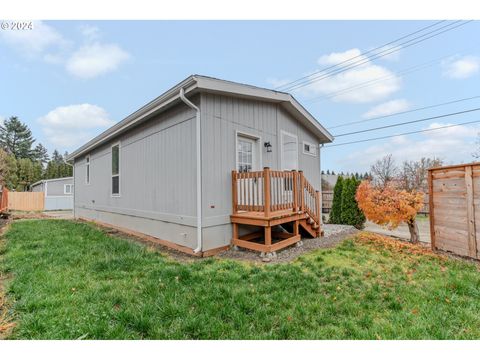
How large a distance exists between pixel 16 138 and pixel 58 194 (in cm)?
2269

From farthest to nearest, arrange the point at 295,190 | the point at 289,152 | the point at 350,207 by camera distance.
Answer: the point at 350,207
the point at 289,152
the point at 295,190

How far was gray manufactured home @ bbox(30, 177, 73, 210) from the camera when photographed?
21.2 metres

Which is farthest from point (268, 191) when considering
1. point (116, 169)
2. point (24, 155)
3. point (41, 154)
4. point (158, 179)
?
point (41, 154)

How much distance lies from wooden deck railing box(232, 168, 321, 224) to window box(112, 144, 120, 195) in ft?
16.9

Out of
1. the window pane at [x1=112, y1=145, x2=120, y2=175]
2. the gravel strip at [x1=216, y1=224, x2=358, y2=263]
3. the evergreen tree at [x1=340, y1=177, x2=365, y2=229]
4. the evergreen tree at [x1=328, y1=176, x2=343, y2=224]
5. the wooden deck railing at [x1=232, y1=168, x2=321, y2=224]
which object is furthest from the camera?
the evergreen tree at [x1=328, y1=176, x2=343, y2=224]

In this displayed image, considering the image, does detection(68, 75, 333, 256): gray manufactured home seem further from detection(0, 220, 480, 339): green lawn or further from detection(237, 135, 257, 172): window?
detection(0, 220, 480, 339): green lawn

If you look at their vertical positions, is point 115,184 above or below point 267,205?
above

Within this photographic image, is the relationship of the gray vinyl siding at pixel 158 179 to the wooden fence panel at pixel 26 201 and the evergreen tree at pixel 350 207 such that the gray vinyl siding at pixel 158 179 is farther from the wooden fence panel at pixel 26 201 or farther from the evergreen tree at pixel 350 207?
the wooden fence panel at pixel 26 201

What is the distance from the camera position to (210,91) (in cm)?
527

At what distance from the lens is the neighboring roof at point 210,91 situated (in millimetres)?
4973

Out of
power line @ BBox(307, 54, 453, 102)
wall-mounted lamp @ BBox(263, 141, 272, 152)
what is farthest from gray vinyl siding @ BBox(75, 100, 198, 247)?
power line @ BBox(307, 54, 453, 102)

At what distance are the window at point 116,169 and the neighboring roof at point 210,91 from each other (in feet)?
1.60

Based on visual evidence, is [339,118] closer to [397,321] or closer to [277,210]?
[277,210]

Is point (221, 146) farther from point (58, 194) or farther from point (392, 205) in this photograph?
point (58, 194)
